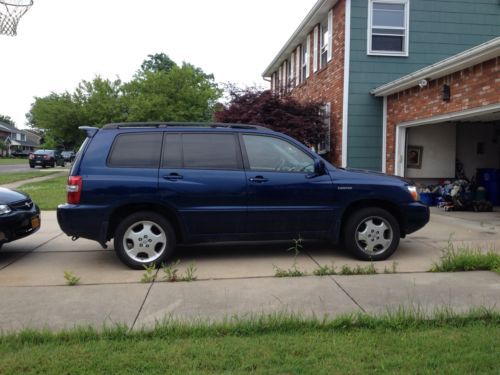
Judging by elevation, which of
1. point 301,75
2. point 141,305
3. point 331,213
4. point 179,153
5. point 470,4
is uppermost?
point 470,4

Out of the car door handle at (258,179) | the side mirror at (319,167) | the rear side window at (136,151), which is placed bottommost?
the car door handle at (258,179)

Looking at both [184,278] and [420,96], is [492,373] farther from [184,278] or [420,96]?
[420,96]

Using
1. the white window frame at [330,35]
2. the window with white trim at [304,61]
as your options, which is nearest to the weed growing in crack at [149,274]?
the white window frame at [330,35]

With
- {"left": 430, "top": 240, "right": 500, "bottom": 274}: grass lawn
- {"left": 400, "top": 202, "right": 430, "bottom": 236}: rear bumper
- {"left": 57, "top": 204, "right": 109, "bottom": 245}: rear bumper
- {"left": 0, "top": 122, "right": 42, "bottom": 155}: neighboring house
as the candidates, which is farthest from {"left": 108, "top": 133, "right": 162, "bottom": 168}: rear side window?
{"left": 0, "top": 122, "right": 42, "bottom": 155}: neighboring house

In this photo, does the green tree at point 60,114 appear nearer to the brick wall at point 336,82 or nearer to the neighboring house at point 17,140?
the brick wall at point 336,82

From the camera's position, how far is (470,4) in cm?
1359

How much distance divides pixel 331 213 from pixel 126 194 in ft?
8.80

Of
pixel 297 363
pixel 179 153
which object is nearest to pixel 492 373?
pixel 297 363

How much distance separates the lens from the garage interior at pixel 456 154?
13.4 meters

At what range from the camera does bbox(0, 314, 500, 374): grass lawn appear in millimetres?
3189

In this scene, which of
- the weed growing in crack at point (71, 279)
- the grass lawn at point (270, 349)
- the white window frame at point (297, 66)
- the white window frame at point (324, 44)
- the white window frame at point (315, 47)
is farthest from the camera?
the white window frame at point (297, 66)

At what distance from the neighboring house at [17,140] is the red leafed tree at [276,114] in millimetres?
76333

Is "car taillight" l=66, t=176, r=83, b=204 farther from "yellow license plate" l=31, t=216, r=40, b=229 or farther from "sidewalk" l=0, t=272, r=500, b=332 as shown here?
"yellow license plate" l=31, t=216, r=40, b=229

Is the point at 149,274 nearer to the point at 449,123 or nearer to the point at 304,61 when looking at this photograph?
the point at 449,123
